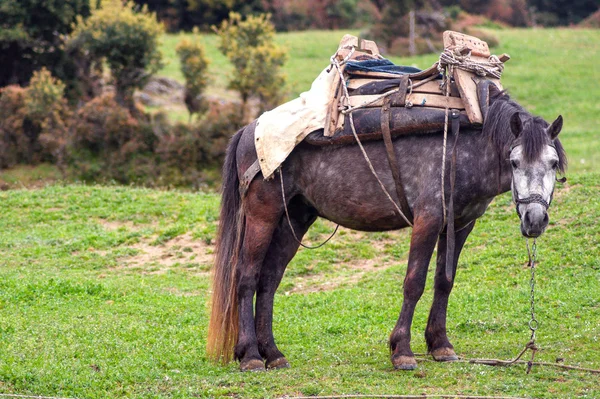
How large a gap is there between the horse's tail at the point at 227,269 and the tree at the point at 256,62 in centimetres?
1995

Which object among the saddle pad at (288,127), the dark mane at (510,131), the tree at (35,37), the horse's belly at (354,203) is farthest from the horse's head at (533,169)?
the tree at (35,37)

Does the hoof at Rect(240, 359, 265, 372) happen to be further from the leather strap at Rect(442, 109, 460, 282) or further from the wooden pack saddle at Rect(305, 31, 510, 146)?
the wooden pack saddle at Rect(305, 31, 510, 146)

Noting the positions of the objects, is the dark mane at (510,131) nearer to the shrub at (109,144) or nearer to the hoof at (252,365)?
the hoof at (252,365)

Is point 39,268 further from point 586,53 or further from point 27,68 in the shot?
point 586,53

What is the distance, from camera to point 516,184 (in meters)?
6.35

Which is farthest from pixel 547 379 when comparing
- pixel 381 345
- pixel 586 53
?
pixel 586 53

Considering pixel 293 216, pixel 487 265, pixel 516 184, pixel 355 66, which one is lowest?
pixel 487 265

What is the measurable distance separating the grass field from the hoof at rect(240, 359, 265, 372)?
7.7 inches

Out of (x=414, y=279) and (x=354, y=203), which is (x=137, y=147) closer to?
(x=354, y=203)

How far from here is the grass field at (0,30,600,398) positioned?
264 inches

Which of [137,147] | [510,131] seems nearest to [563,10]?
[137,147]

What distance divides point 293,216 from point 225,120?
17.4m

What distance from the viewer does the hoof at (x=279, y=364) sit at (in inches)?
294

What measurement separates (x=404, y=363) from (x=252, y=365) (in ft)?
4.68
